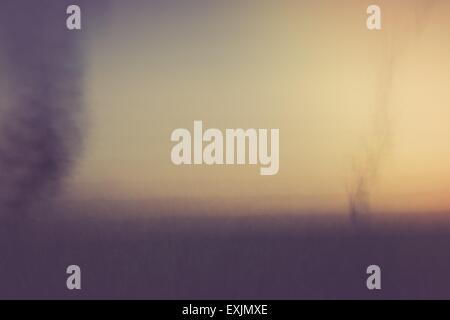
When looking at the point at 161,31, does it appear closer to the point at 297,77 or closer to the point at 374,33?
the point at 297,77

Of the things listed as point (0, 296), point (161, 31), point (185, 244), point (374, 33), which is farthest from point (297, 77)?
point (0, 296)

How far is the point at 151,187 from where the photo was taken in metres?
4.11

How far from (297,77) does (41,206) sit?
149 centimetres

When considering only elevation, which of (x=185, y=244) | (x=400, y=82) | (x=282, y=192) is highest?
(x=400, y=82)

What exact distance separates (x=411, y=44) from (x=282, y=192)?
3.37 ft

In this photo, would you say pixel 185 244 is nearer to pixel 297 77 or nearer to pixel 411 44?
pixel 297 77

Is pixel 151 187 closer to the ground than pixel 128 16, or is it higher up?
closer to the ground

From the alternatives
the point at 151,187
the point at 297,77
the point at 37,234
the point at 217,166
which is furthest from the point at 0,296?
the point at 297,77

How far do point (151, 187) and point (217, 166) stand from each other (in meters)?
0.36

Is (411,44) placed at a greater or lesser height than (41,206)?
greater

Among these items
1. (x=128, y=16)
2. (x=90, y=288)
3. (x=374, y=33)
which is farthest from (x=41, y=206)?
(x=374, y=33)

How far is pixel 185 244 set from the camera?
4.14 meters

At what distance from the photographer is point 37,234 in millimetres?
4094

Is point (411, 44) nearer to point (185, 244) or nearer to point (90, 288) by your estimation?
point (185, 244)
